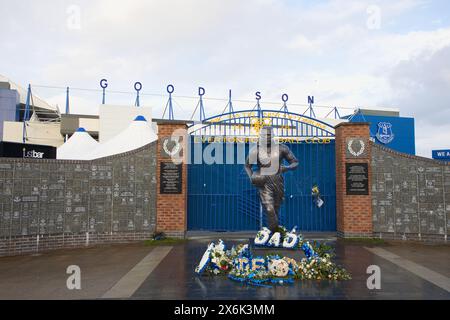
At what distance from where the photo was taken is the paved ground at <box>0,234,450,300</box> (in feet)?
19.1

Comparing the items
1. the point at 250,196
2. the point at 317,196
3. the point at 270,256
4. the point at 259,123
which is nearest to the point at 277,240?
the point at 270,256

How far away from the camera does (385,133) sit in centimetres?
3791

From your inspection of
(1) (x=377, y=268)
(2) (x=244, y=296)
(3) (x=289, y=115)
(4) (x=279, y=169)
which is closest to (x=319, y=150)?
(3) (x=289, y=115)

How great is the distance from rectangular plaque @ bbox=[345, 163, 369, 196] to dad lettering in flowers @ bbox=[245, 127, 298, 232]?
4060 millimetres

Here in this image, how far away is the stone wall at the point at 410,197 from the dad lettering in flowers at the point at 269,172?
4911mm

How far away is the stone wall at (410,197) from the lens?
11.4 m

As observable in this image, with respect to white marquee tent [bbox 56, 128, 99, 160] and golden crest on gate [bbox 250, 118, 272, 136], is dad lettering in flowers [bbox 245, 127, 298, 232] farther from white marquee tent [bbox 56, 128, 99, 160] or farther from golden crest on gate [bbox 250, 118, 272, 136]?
white marquee tent [bbox 56, 128, 99, 160]

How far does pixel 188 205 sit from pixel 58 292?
6.71 m

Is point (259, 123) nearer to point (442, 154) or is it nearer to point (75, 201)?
point (75, 201)

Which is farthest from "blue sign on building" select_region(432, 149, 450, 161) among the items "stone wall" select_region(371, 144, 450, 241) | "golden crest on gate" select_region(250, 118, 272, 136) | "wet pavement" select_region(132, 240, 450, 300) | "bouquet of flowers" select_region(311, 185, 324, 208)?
"wet pavement" select_region(132, 240, 450, 300)

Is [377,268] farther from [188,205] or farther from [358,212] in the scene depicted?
[188,205]

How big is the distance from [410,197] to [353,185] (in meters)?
1.94
